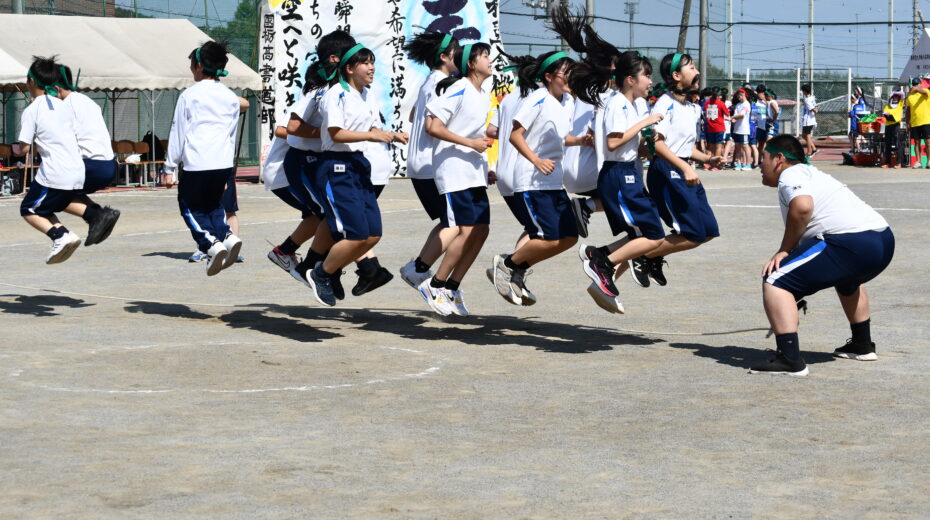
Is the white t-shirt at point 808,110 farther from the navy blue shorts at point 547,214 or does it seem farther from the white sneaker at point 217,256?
the navy blue shorts at point 547,214

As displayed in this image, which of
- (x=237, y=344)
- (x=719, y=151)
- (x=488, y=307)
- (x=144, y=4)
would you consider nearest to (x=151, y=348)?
(x=237, y=344)

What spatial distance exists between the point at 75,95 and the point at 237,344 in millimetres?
3420

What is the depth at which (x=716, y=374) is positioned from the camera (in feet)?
26.0

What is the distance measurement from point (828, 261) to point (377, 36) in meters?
20.1

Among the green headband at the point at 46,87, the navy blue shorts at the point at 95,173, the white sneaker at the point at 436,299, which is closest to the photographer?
the white sneaker at the point at 436,299

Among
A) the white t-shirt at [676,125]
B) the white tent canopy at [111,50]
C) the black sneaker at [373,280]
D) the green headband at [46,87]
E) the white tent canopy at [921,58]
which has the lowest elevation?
the black sneaker at [373,280]

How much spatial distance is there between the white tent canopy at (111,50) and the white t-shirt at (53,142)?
39.7ft

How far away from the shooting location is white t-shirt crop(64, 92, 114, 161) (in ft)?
36.3

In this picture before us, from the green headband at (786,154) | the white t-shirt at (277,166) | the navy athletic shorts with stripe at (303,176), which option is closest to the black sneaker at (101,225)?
the white t-shirt at (277,166)

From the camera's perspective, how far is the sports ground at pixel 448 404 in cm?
533

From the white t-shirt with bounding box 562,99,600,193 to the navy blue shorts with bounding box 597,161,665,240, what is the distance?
0.54 meters

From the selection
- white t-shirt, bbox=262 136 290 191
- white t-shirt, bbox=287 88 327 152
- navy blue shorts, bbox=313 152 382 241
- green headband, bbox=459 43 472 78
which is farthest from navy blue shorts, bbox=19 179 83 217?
green headband, bbox=459 43 472 78

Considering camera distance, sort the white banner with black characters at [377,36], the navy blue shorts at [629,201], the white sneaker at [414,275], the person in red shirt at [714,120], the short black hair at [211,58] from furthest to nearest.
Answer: the person in red shirt at [714,120]
the white banner with black characters at [377,36]
the short black hair at [211,58]
the white sneaker at [414,275]
the navy blue shorts at [629,201]

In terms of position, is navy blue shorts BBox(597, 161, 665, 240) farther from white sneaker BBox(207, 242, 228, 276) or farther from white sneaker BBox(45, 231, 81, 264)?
white sneaker BBox(45, 231, 81, 264)
